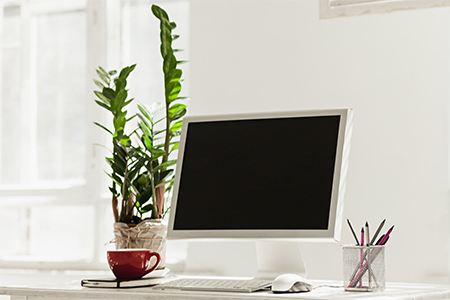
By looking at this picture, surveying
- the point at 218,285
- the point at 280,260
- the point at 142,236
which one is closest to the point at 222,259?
the point at 142,236

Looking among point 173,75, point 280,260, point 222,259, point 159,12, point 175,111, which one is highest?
point 159,12

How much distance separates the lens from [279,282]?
1361 mm

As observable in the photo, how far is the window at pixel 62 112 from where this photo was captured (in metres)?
2.67

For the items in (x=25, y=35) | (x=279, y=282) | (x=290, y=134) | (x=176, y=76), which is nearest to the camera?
(x=279, y=282)

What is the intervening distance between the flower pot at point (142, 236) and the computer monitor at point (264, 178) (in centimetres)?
18

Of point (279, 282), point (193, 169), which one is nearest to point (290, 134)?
point (193, 169)

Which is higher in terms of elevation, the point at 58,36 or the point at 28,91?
the point at 58,36

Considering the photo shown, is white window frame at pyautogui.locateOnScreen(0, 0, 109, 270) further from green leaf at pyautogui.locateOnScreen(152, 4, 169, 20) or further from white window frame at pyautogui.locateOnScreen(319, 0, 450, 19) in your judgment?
Result: white window frame at pyautogui.locateOnScreen(319, 0, 450, 19)

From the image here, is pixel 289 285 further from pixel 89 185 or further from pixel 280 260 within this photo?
pixel 89 185

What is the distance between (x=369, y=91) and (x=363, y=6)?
29cm

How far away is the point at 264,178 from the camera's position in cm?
156

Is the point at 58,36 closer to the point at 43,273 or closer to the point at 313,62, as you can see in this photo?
the point at 43,273

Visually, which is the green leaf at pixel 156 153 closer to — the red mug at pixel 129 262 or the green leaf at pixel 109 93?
the green leaf at pixel 109 93

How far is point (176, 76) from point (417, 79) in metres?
0.82
